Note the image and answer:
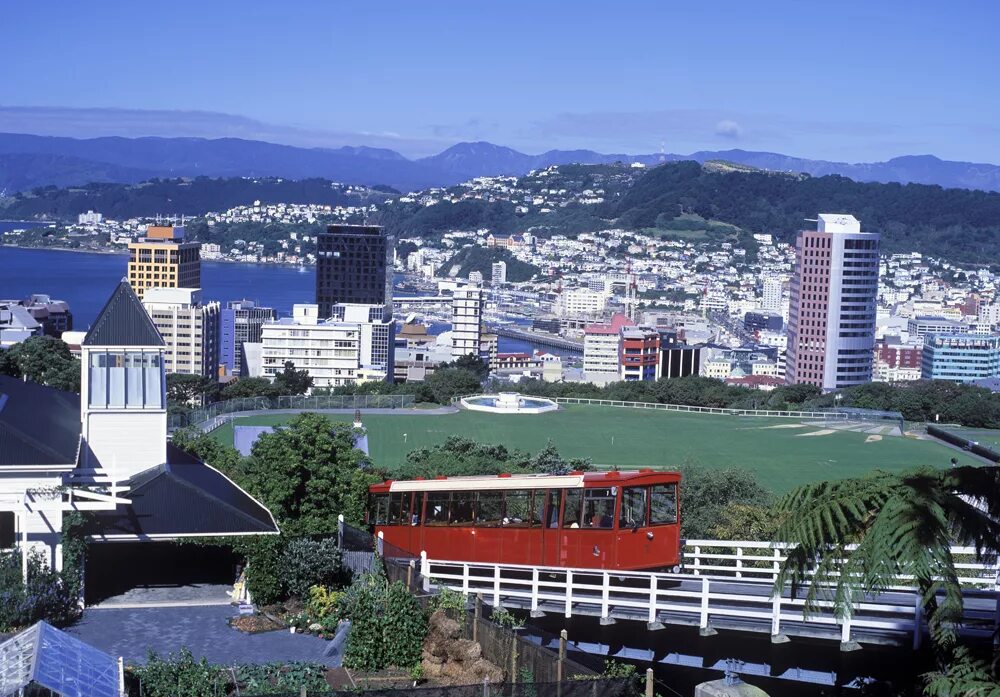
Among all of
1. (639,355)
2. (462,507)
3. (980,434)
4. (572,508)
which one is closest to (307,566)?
(462,507)

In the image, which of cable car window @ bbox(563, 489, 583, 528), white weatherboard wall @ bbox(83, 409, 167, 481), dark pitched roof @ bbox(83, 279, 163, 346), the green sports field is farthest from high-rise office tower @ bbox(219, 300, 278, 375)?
cable car window @ bbox(563, 489, 583, 528)

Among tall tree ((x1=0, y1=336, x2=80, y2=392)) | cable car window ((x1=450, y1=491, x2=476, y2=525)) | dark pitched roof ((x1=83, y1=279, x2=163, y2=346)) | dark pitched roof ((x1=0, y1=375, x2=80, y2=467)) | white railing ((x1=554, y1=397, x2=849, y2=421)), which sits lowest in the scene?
white railing ((x1=554, y1=397, x2=849, y2=421))

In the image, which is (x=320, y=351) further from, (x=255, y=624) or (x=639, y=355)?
(x=255, y=624)

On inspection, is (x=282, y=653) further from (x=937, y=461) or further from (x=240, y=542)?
(x=937, y=461)

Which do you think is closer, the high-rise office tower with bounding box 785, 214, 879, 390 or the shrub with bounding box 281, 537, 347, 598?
the shrub with bounding box 281, 537, 347, 598

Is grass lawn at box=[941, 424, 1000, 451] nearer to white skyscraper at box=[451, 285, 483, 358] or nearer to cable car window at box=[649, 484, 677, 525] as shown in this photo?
cable car window at box=[649, 484, 677, 525]

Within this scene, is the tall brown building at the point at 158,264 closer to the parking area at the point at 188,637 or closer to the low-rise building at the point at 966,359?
the low-rise building at the point at 966,359

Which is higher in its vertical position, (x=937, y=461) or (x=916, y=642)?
(x=916, y=642)

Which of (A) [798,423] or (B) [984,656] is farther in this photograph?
(A) [798,423]

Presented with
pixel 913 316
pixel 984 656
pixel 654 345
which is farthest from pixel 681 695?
pixel 913 316
